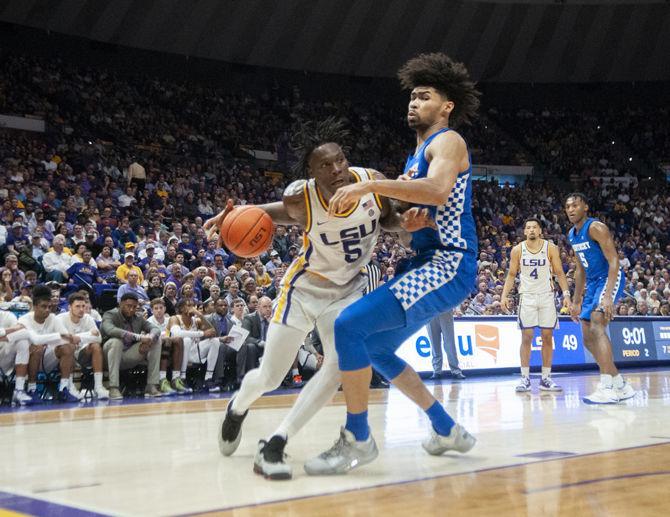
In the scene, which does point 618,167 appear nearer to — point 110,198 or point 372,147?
point 372,147

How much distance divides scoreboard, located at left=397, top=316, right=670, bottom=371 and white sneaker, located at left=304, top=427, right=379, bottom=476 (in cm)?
654

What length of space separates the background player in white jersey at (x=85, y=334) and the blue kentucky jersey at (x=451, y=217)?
5145 mm

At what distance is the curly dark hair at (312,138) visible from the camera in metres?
3.90

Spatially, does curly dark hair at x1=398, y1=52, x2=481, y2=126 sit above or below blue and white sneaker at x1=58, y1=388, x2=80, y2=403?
above

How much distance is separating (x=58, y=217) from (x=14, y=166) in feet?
9.89

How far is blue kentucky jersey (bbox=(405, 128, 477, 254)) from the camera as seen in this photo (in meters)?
3.84

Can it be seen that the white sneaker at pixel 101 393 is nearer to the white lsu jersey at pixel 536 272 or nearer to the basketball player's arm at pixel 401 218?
the white lsu jersey at pixel 536 272

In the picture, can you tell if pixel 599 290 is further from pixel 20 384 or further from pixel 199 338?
pixel 20 384

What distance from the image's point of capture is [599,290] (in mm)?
7293

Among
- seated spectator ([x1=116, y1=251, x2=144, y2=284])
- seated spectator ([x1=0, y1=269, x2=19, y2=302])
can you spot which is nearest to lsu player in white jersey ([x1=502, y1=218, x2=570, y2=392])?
seated spectator ([x1=116, y1=251, x2=144, y2=284])

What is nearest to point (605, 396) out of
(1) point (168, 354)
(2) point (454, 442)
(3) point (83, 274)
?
(2) point (454, 442)

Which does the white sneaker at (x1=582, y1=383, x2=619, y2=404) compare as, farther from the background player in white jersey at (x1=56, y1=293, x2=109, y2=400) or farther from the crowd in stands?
the background player in white jersey at (x1=56, y1=293, x2=109, y2=400)

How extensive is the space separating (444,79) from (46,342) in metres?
5.26

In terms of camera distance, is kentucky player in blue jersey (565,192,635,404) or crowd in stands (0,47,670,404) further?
crowd in stands (0,47,670,404)
